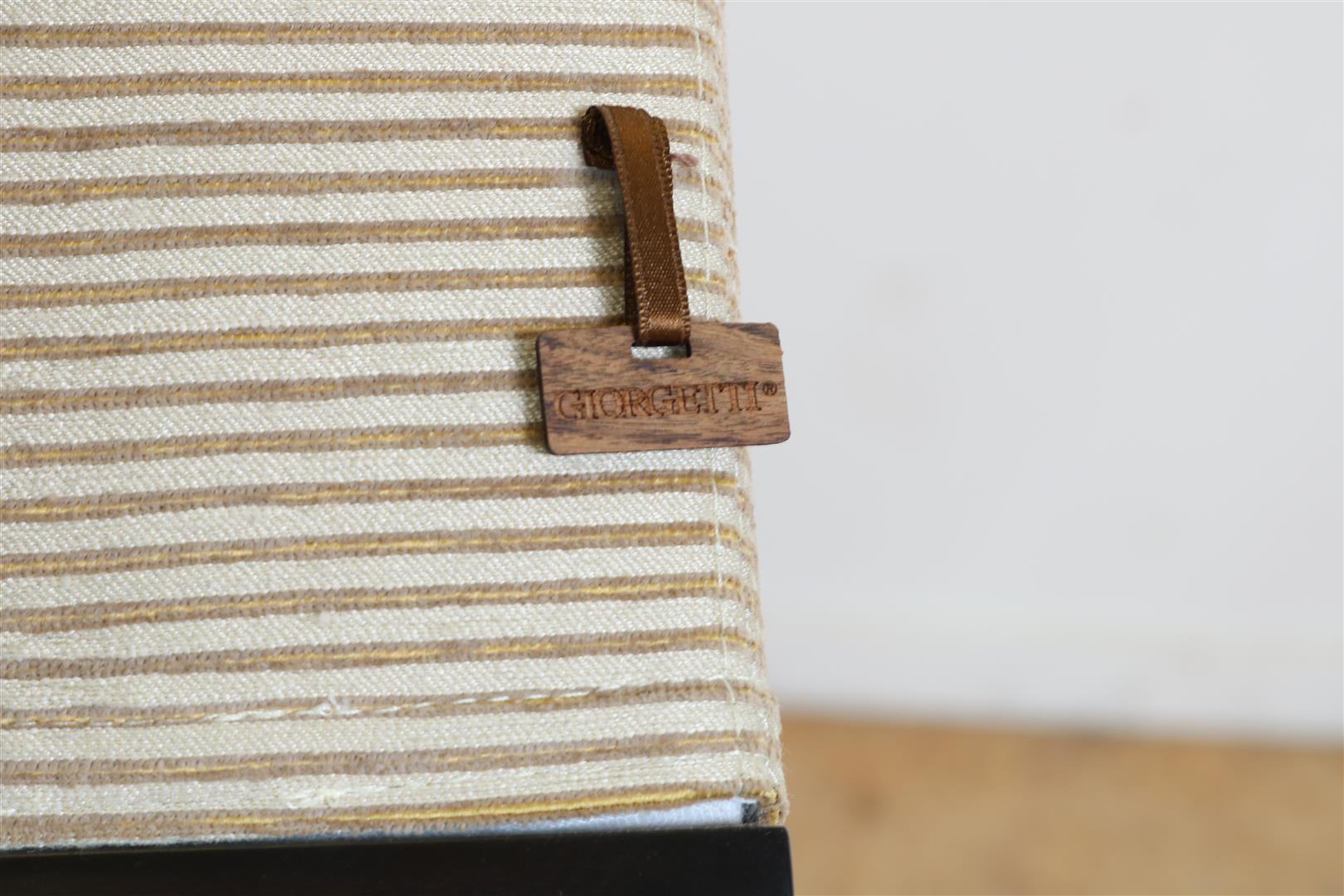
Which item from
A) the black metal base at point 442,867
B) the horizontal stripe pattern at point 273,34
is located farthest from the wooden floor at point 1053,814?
the horizontal stripe pattern at point 273,34

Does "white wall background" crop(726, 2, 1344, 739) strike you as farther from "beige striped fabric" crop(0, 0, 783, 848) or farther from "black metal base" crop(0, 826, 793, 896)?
"black metal base" crop(0, 826, 793, 896)

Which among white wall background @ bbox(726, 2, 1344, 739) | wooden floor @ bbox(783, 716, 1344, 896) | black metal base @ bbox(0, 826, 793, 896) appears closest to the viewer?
black metal base @ bbox(0, 826, 793, 896)

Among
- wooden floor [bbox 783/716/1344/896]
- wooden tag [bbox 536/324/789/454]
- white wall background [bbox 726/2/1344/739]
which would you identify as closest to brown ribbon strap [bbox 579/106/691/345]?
wooden tag [bbox 536/324/789/454]

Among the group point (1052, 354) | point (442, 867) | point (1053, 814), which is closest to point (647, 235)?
point (442, 867)

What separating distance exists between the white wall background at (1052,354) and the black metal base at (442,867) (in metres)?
0.51

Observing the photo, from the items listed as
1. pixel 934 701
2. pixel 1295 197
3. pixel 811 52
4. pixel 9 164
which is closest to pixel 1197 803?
pixel 934 701

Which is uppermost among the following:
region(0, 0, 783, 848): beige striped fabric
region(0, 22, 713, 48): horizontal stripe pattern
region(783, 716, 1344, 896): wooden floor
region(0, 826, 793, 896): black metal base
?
region(0, 22, 713, 48): horizontal stripe pattern

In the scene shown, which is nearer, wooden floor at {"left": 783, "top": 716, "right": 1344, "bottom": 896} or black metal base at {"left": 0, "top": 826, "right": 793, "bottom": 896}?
black metal base at {"left": 0, "top": 826, "right": 793, "bottom": 896}

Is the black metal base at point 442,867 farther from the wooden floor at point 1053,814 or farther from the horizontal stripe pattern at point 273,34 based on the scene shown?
the wooden floor at point 1053,814

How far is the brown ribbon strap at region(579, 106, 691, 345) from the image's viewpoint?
37 cm

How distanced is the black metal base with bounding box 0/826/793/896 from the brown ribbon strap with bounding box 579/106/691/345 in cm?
15

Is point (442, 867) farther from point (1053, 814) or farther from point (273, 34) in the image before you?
point (1053, 814)

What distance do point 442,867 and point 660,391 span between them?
157 millimetres

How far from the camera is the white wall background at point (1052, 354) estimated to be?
0.72m
